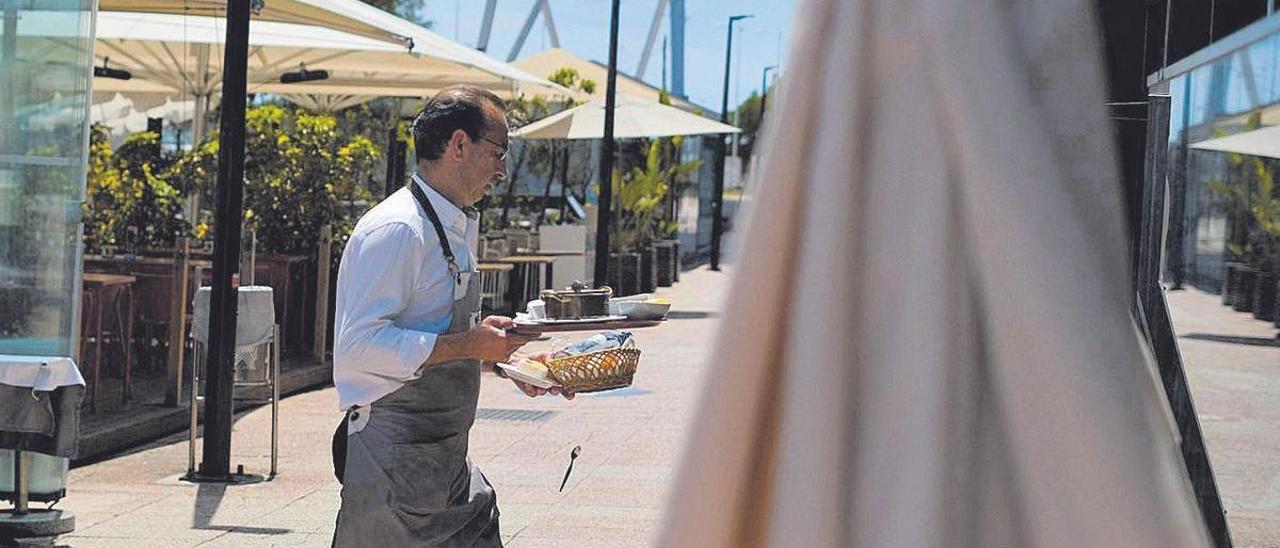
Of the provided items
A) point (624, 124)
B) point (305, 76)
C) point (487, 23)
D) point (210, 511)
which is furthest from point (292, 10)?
point (487, 23)

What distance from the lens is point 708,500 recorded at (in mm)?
1670

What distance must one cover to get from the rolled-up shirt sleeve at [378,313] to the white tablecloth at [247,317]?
18.3 feet

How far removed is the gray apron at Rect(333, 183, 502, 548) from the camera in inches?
156

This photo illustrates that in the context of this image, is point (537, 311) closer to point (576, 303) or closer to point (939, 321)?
point (576, 303)

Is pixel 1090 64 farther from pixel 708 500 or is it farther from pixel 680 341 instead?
pixel 680 341

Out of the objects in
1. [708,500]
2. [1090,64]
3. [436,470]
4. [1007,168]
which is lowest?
[436,470]

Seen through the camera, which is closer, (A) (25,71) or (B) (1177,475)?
(B) (1177,475)

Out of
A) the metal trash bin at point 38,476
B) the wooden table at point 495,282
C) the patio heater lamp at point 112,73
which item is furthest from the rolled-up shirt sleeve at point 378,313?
the patio heater lamp at point 112,73

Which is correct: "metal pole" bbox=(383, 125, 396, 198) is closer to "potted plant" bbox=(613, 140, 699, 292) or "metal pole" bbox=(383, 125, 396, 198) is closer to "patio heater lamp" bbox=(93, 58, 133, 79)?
"patio heater lamp" bbox=(93, 58, 133, 79)

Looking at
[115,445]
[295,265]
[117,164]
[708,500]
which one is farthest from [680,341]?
[708,500]

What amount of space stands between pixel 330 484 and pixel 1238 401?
6.65 meters

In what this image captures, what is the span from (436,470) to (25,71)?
487 cm

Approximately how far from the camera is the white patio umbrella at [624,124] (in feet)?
77.7

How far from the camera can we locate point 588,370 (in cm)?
414
